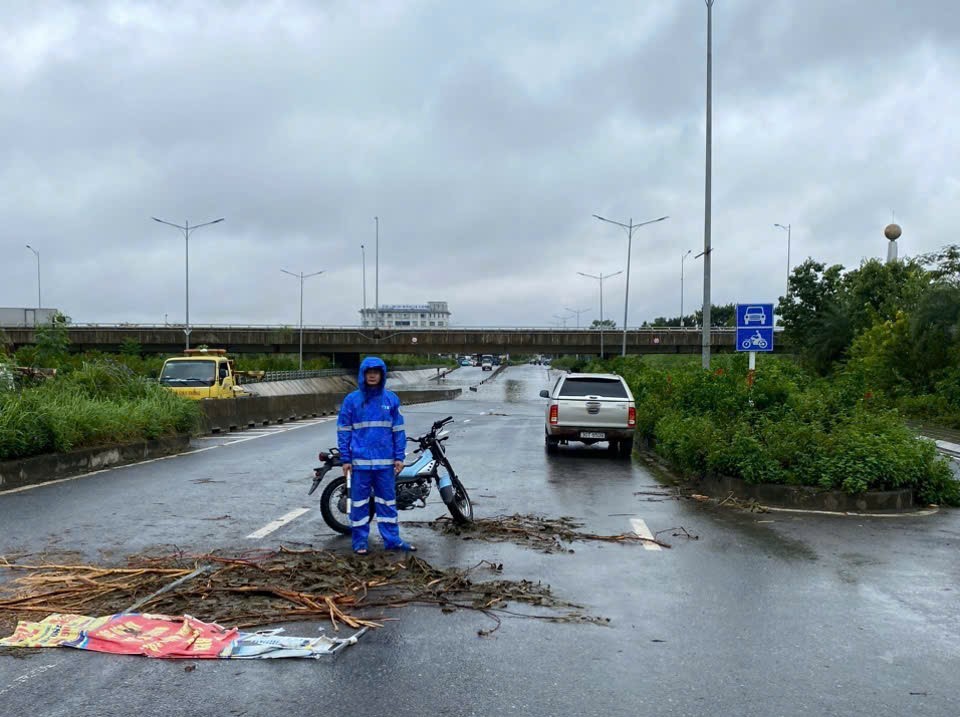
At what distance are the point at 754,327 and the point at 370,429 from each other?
11.4 m

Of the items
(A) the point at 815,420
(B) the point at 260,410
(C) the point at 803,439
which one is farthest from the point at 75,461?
(B) the point at 260,410

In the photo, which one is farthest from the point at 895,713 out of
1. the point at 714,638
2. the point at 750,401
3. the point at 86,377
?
the point at 86,377

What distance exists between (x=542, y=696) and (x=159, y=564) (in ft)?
13.2

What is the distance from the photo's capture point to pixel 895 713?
175 inches

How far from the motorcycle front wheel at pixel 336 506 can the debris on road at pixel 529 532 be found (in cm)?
91

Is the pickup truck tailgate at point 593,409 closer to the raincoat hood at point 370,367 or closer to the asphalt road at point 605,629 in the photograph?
the asphalt road at point 605,629

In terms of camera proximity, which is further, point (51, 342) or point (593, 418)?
point (51, 342)

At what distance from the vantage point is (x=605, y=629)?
5738 millimetres

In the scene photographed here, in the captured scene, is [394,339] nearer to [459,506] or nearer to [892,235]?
[892,235]

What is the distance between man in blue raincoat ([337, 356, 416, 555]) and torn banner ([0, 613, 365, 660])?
2278 millimetres

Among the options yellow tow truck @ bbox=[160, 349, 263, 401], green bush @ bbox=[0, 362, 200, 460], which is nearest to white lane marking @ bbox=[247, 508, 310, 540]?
green bush @ bbox=[0, 362, 200, 460]

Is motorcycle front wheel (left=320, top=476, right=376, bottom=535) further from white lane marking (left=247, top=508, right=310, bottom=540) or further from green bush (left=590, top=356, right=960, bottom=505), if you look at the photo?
green bush (left=590, top=356, right=960, bottom=505)

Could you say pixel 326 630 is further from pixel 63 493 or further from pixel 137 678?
pixel 63 493

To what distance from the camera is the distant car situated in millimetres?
17078
